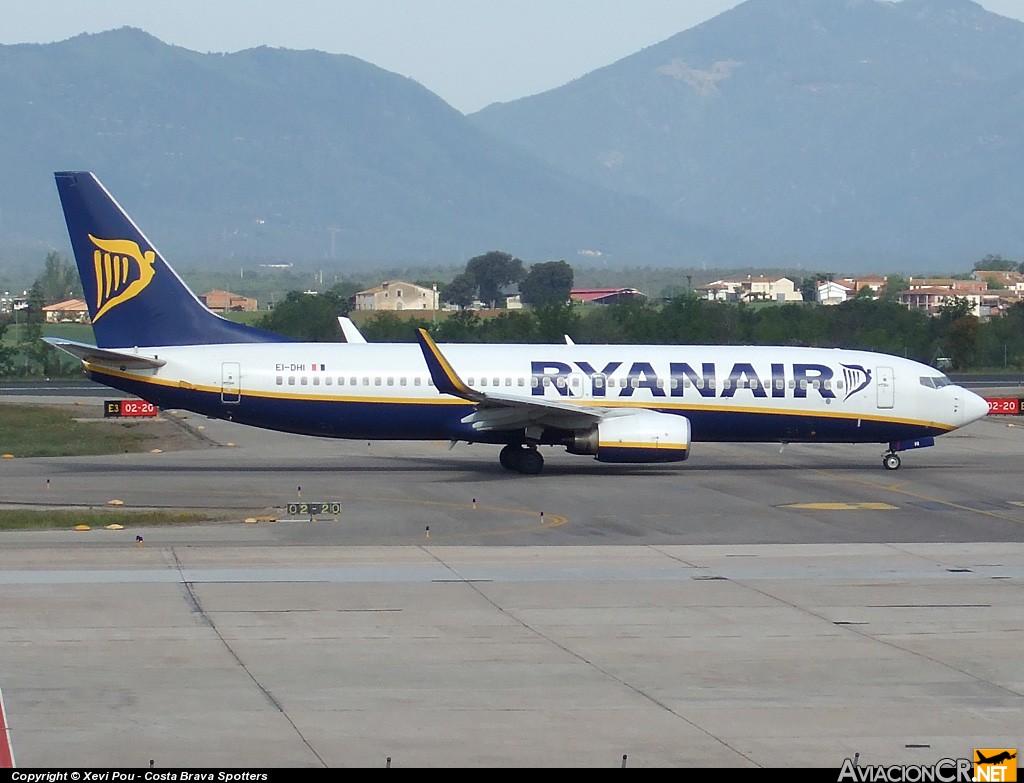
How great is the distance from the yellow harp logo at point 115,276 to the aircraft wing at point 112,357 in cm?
124

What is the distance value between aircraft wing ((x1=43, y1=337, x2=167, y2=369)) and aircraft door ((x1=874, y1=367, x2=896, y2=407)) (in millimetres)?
18604

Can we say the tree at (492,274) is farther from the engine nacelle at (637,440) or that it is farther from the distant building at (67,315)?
the engine nacelle at (637,440)

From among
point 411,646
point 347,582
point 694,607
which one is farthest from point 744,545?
point 411,646

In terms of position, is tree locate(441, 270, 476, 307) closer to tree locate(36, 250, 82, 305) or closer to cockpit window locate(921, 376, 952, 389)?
tree locate(36, 250, 82, 305)

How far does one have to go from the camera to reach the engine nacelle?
37531mm

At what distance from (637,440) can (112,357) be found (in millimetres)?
13171

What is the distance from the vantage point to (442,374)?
37156 millimetres

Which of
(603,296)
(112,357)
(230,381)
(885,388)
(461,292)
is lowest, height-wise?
(885,388)

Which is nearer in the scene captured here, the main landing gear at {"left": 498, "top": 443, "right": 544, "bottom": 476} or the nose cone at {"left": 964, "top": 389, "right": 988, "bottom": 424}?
the main landing gear at {"left": 498, "top": 443, "right": 544, "bottom": 476}

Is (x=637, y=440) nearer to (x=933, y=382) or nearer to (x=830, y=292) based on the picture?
(x=933, y=382)

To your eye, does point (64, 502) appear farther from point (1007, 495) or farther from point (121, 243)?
point (1007, 495)

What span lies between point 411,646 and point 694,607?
4.72 metres

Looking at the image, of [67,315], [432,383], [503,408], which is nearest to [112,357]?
[432,383]

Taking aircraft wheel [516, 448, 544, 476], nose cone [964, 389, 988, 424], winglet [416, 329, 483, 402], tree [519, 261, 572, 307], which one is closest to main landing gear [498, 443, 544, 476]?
aircraft wheel [516, 448, 544, 476]
